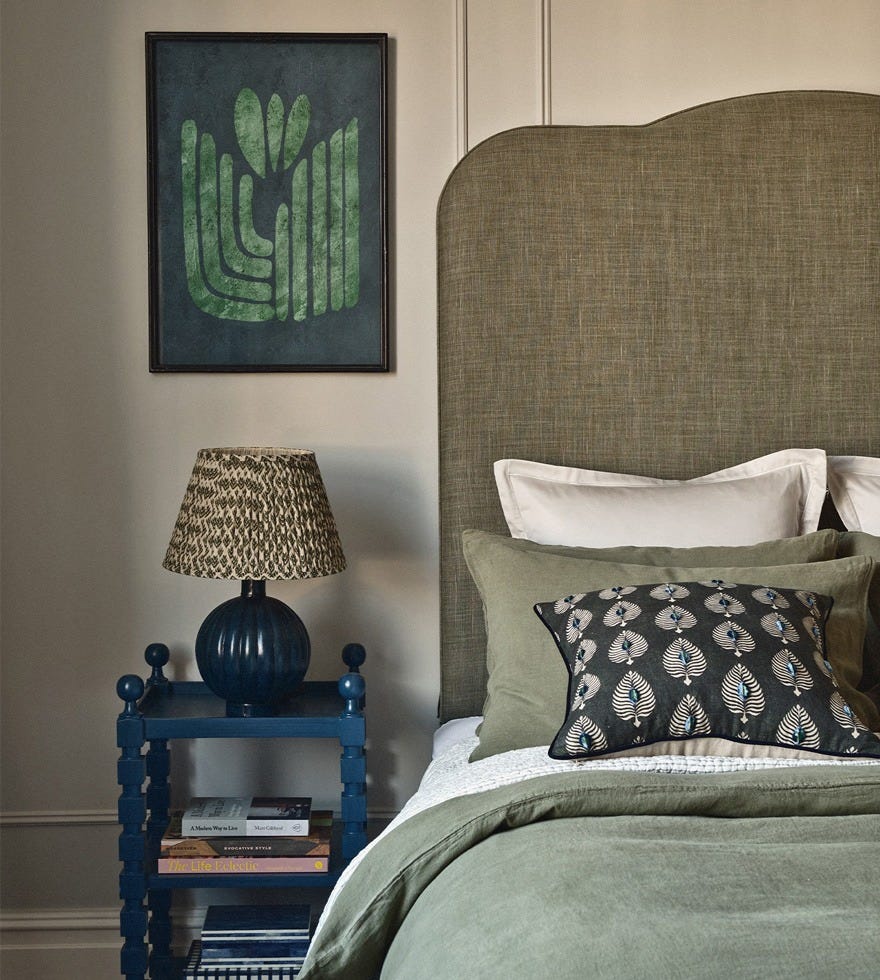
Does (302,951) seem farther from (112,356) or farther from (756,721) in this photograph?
(112,356)

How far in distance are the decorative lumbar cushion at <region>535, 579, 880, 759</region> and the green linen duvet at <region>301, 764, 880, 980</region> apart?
0.12m

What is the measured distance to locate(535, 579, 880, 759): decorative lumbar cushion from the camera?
1616mm

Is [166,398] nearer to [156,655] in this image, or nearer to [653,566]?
[156,655]

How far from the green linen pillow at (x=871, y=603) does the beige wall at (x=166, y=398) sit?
38.5 inches

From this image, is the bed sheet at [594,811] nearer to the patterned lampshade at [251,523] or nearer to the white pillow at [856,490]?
the patterned lampshade at [251,523]

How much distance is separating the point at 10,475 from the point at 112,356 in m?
0.38

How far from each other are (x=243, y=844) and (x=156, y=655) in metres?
0.52

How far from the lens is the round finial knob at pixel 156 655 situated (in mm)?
2488

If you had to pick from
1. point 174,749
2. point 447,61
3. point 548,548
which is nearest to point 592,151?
point 447,61

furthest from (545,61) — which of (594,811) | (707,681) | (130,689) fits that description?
(594,811)

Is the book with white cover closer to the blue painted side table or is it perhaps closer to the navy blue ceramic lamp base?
the blue painted side table

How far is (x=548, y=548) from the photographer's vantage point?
2.10 m

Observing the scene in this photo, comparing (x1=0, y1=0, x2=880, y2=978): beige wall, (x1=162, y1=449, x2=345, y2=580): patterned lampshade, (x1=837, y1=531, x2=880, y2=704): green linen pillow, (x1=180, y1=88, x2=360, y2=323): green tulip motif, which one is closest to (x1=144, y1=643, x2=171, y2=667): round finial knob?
(x1=0, y1=0, x2=880, y2=978): beige wall

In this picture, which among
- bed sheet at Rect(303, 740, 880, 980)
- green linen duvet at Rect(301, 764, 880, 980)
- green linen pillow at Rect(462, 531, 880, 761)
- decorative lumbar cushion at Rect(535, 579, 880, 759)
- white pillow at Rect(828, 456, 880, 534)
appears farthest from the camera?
white pillow at Rect(828, 456, 880, 534)
